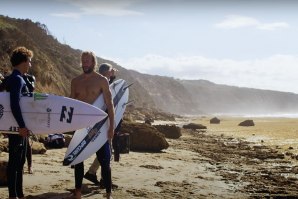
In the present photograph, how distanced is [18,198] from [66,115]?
1191mm

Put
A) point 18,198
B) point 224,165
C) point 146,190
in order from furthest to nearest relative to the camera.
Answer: point 224,165, point 146,190, point 18,198

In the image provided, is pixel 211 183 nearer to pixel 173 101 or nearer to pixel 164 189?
pixel 164 189

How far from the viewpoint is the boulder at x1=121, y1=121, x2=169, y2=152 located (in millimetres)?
10805

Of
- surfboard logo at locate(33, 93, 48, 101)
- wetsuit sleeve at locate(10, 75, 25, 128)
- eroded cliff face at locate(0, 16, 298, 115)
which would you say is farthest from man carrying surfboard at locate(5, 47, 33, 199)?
eroded cliff face at locate(0, 16, 298, 115)

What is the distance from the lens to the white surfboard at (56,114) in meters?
4.86

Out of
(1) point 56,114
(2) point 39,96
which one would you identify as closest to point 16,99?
(2) point 39,96

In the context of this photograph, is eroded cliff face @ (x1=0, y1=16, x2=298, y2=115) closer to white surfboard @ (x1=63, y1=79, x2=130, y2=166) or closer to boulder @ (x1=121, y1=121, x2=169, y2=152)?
boulder @ (x1=121, y1=121, x2=169, y2=152)

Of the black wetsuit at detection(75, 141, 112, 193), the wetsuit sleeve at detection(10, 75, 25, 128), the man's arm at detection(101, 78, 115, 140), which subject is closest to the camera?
the wetsuit sleeve at detection(10, 75, 25, 128)

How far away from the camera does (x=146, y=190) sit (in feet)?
19.3

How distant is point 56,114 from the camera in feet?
16.7

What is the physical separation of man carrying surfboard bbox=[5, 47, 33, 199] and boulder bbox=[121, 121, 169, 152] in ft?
21.3

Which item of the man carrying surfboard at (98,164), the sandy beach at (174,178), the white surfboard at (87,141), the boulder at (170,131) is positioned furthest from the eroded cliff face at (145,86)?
the white surfboard at (87,141)

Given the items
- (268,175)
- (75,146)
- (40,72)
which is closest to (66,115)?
(75,146)

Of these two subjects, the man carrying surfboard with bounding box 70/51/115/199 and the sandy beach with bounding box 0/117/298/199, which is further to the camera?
the sandy beach with bounding box 0/117/298/199
